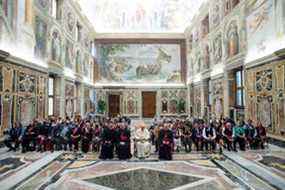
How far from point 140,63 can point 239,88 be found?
13.9 metres

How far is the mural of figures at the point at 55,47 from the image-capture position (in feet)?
46.4

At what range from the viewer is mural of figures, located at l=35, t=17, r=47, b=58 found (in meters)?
12.0

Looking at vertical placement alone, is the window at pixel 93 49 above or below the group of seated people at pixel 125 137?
above

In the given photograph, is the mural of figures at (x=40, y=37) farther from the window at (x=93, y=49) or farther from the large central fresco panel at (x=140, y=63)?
the large central fresco panel at (x=140, y=63)

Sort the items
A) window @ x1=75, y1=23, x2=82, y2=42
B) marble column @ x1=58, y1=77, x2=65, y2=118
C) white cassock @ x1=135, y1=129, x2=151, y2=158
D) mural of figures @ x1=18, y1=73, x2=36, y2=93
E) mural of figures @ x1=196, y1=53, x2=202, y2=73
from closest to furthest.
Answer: white cassock @ x1=135, y1=129, x2=151, y2=158, mural of figures @ x1=18, y1=73, x2=36, y2=93, marble column @ x1=58, y1=77, x2=65, y2=118, window @ x1=75, y1=23, x2=82, y2=42, mural of figures @ x1=196, y1=53, x2=202, y2=73

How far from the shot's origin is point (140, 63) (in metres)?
25.7

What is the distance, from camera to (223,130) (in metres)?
9.48

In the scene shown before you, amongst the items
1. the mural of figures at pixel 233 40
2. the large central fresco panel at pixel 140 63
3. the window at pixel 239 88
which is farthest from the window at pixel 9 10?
the large central fresco panel at pixel 140 63

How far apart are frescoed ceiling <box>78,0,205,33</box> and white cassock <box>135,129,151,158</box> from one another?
17829 millimetres

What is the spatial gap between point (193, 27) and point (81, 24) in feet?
35.8

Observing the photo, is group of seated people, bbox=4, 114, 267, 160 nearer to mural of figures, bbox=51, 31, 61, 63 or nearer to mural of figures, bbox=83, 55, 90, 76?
mural of figures, bbox=51, 31, 61, 63

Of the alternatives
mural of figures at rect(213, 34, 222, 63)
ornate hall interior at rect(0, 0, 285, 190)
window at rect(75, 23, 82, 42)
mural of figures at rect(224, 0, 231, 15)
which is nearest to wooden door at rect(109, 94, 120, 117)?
ornate hall interior at rect(0, 0, 285, 190)

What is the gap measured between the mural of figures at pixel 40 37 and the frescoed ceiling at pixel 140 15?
36.3 feet

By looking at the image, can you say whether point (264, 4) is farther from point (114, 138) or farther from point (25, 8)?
point (25, 8)
